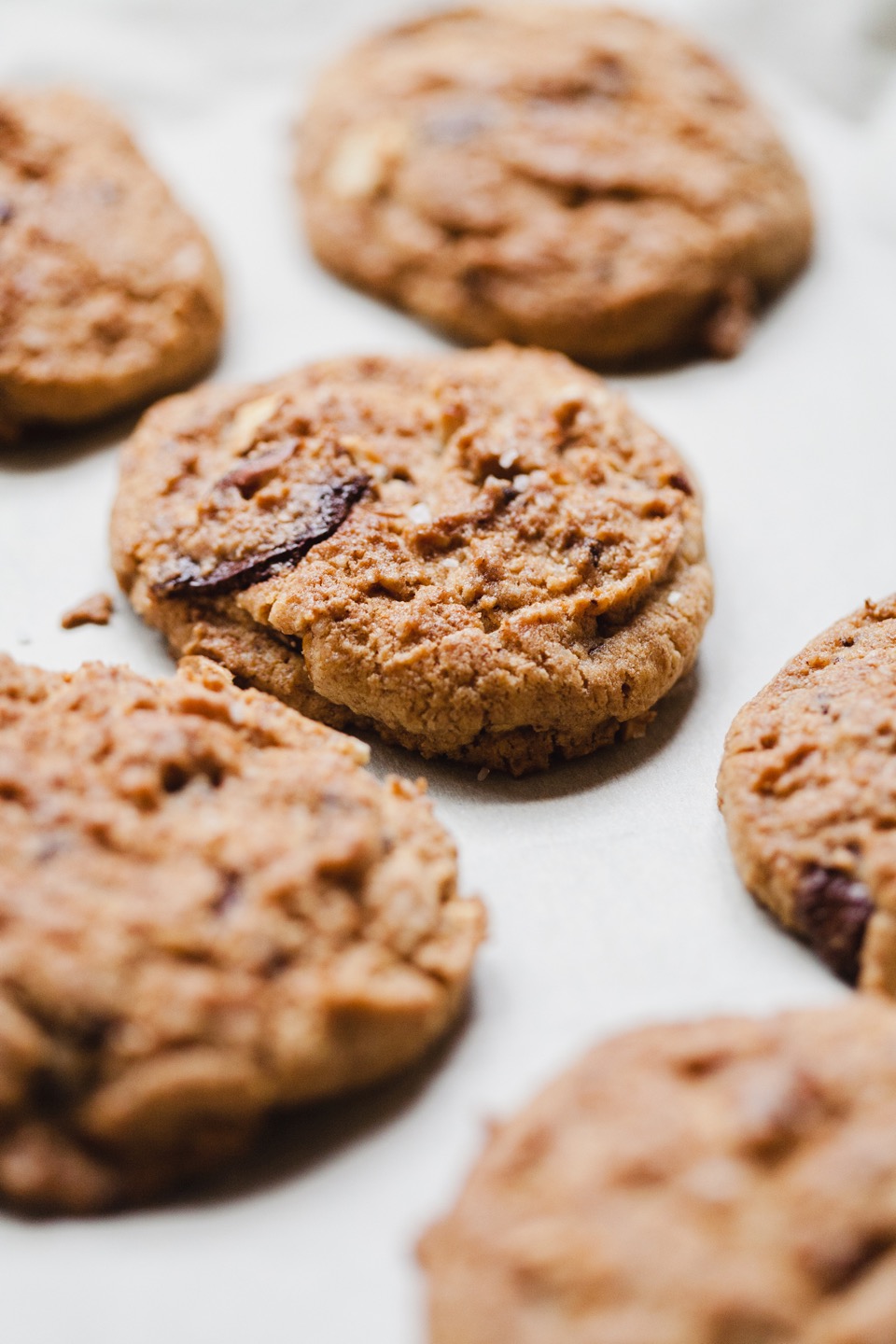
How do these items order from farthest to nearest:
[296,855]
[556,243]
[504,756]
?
[556,243]
[504,756]
[296,855]

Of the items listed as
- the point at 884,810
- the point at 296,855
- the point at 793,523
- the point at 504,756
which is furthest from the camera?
the point at 793,523

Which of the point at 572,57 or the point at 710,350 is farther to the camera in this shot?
the point at 572,57

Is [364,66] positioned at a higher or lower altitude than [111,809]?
higher

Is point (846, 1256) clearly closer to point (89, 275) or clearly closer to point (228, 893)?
point (228, 893)

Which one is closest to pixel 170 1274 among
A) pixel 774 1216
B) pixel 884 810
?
pixel 774 1216

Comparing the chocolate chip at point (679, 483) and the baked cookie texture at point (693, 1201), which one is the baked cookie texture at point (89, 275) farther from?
the baked cookie texture at point (693, 1201)

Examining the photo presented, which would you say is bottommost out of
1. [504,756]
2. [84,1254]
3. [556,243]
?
[84,1254]

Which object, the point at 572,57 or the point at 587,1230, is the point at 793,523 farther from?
the point at 587,1230
